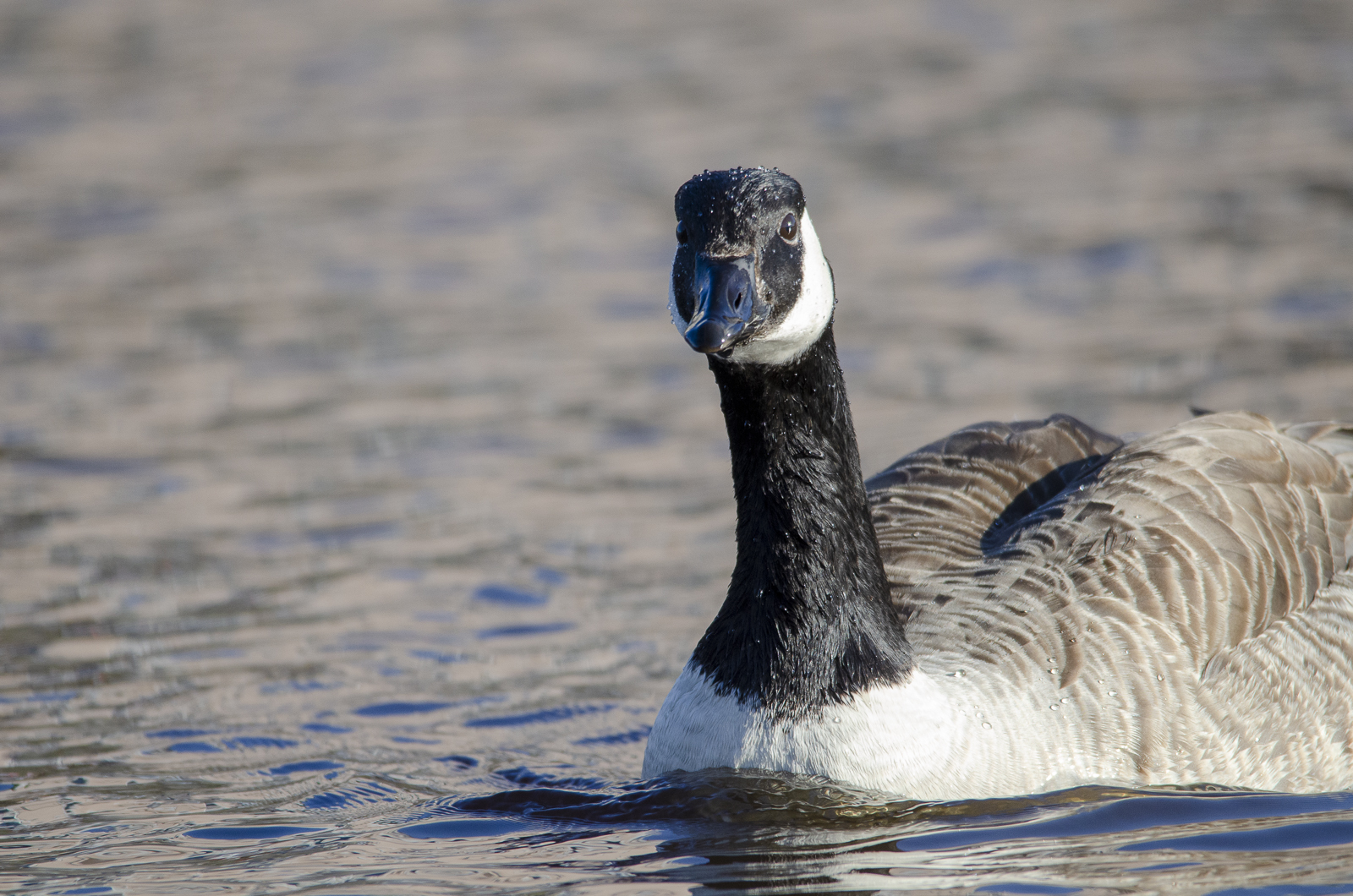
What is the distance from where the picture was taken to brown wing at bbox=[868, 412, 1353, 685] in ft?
22.5

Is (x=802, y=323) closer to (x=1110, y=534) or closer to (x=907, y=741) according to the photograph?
(x=907, y=741)

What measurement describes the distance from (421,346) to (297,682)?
5.49 meters

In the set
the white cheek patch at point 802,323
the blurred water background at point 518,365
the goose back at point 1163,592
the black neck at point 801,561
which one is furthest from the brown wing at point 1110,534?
the white cheek patch at point 802,323

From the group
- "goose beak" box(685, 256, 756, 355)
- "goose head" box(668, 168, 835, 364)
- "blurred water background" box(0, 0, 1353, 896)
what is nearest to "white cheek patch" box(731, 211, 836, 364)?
"goose head" box(668, 168, 835, 364)

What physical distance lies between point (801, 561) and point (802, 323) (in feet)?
2.96

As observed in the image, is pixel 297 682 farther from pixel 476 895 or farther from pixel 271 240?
pixel 271 240

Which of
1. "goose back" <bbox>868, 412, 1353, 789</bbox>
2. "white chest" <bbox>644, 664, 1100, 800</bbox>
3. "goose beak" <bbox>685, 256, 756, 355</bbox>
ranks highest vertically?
"goose beak" <bbox>685, 256, 756, 355</bbox>

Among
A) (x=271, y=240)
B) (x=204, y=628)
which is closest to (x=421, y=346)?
(x=271, y=240)

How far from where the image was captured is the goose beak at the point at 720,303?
5.64 m

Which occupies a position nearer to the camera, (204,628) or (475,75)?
(204,628)

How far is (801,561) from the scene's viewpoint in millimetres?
6570

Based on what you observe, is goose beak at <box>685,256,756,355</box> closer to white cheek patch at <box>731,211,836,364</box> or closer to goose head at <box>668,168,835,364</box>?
goose head at <box>668,168,835,364</box>

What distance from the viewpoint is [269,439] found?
467 inches

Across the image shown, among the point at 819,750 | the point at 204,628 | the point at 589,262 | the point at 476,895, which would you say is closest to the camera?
the point at 476,895
